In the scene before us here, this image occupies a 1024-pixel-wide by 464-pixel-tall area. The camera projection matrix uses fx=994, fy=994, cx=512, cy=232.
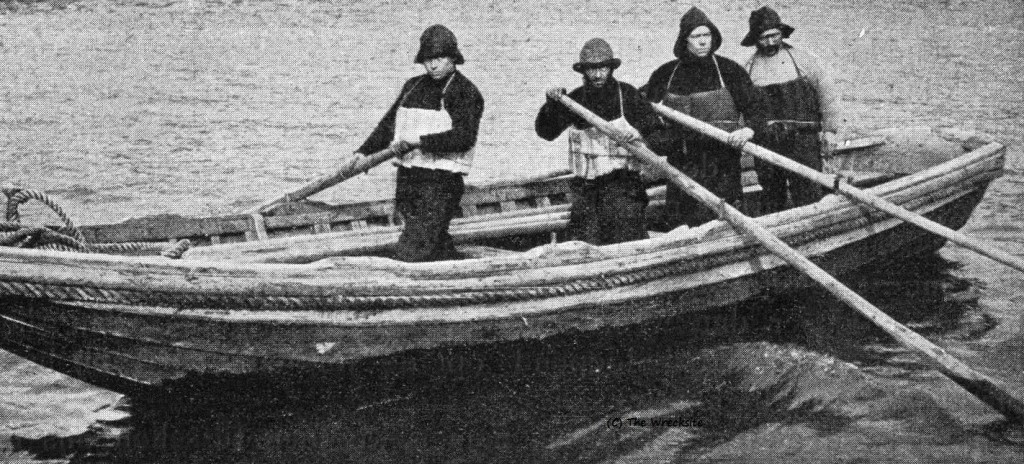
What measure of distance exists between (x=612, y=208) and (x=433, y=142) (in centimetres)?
138

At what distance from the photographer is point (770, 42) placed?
23.8ft

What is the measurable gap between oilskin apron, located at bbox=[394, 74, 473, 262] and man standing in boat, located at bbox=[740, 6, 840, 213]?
2415mm

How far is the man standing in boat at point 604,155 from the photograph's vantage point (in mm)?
6523

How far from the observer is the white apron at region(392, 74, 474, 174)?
19.8 feet

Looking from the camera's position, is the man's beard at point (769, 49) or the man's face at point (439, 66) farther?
the man's beard at point (769, 49)

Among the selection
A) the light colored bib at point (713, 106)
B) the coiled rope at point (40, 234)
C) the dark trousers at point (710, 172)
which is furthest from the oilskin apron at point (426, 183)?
the dark trousers at point (710, 172)

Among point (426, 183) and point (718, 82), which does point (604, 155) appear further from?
point (426, 183)

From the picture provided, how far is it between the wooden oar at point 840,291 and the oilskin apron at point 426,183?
0.88 metres

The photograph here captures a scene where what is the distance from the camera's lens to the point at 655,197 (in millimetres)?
8102

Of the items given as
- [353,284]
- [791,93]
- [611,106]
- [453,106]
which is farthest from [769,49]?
[353,284]

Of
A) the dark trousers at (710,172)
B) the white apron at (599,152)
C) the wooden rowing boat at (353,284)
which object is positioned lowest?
the wooden rowing boat at (353,284)

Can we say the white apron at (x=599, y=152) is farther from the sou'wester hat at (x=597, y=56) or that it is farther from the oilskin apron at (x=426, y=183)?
the oilskin apron at (x=426, y=183)

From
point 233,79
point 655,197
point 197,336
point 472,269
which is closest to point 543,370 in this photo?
point 472,269

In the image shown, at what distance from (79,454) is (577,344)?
9.48ft
